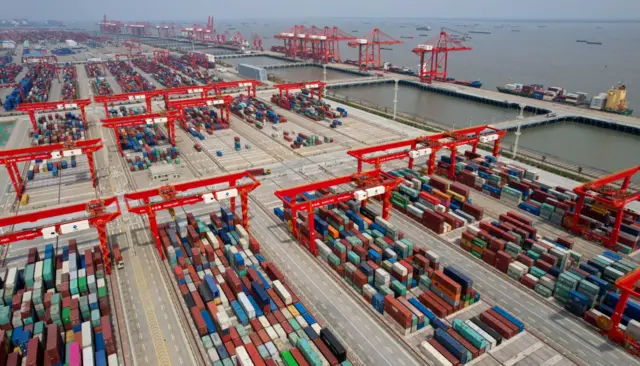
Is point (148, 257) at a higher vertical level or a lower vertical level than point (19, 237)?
lower

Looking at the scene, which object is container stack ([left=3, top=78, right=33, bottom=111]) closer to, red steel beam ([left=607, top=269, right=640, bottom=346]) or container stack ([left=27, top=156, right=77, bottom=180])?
container stack ([left=27, top=156, right=77, bottom=180])

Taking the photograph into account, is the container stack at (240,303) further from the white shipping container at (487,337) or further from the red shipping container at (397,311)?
the white shipping container at (487,337)

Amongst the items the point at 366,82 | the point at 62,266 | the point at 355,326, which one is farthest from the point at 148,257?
the point at 366,82

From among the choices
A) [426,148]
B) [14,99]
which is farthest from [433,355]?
[14,99]

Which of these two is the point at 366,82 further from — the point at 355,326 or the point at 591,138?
the point at 355,326

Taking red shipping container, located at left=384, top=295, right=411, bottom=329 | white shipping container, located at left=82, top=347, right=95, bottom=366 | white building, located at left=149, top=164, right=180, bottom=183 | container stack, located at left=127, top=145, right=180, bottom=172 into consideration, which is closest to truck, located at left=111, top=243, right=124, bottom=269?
white shipping container, located at left=82, top=347, right=95, bottom=366

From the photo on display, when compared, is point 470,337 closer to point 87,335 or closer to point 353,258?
point 353,258

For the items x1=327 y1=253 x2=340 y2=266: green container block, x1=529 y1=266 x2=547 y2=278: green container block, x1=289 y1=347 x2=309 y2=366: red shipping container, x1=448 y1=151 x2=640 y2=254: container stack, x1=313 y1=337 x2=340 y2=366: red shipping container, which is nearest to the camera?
x1=289 y1=347 x2=309 y2=366: red shipping container

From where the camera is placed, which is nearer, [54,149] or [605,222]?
[605,222]
